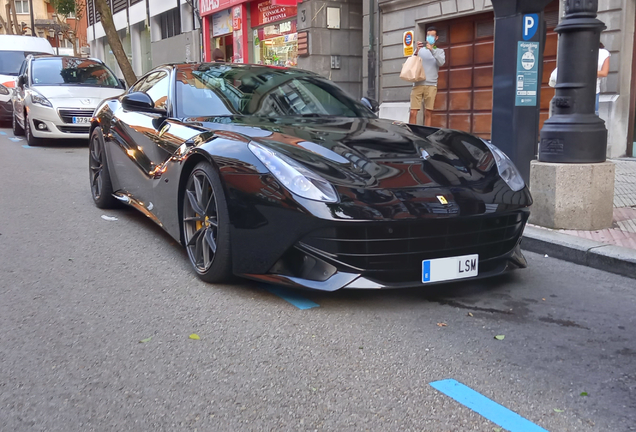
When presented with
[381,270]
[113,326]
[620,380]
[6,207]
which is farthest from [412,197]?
[6,207]

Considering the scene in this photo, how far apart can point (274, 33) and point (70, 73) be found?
Answer: 26.9ft

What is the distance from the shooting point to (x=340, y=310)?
3555 millimetres

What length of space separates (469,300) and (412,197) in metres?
0.74

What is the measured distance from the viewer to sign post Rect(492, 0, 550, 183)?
6055 millimetres

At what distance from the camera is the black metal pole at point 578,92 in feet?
17.2

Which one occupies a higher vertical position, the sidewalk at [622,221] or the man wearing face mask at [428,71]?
the man wearing face mask at [428,71]

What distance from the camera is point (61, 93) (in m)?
11.9

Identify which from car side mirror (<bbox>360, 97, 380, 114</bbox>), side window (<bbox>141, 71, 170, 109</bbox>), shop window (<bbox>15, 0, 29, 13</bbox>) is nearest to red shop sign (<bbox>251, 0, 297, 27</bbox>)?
side window (<bbox>141, 71, 170, 109</bbox>)

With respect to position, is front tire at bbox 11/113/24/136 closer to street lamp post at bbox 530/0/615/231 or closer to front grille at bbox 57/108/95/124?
front grille at bbox 57/108/95/124

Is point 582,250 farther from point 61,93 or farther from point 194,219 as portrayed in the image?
point 61,93

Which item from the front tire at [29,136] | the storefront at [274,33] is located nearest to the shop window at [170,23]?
the storefront at [274,33]

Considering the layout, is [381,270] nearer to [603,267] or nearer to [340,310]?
[340,310]

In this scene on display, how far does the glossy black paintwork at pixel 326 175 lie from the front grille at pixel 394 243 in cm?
5

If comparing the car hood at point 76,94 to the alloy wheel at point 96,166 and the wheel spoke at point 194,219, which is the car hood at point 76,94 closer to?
the alloy wheel at point 96,166
